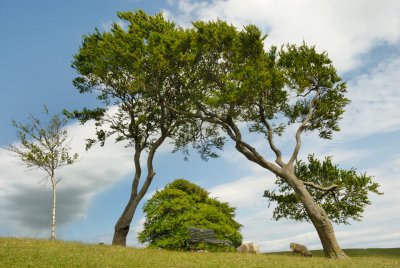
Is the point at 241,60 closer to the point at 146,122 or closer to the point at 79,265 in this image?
the point at 146,122

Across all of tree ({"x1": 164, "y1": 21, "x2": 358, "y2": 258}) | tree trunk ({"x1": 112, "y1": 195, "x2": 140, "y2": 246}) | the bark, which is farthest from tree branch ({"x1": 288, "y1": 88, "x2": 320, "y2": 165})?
tree trunk ({"x1": 112, "y1": 195, "x2": 140, "y2": 246})

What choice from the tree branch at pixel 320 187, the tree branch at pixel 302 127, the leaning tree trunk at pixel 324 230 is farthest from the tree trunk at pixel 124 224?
the tree branch at pixel 320 187

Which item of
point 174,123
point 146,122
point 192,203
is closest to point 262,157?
point 174,123

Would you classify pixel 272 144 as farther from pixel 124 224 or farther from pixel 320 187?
pixel 124 224

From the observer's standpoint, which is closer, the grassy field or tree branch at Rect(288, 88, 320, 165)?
the grassy field

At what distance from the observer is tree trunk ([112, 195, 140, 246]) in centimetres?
3266

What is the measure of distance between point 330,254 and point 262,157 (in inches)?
332

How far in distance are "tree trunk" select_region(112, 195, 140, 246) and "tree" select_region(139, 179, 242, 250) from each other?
25.2 feet

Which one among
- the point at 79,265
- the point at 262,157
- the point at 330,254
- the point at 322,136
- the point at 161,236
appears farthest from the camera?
the point at 161,236

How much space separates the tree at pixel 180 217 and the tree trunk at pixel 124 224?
25.2 feet

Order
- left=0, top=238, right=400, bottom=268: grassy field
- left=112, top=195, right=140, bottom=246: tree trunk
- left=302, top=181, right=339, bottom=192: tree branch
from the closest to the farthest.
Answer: left=0, top=238, right=400, bottom=268: grassy field < left=302, top=181, right=339, bottom=192: tree branch < left=112, top=195, right=140, bottom=246: tree trunk

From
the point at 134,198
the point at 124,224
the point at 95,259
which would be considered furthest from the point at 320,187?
the point at 95,259

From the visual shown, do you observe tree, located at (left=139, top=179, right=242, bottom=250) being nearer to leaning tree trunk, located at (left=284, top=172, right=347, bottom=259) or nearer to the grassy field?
leaning tree trunk, located at (left=284, top=172, right=347, bottom=259)

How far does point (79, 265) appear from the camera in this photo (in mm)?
18172
